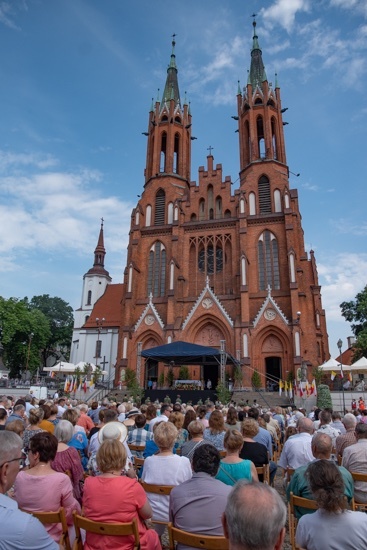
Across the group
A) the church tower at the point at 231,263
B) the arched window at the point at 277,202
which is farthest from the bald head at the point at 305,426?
the arched window at the point at 277,202

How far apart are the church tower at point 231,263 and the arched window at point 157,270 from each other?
93 millimetres

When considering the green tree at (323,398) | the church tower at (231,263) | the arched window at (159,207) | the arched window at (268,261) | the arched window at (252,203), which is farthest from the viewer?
the arched window at (159,207)

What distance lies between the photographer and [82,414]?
8.37 metres

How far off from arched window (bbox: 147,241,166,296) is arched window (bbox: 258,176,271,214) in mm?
9623

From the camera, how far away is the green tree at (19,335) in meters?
43.7

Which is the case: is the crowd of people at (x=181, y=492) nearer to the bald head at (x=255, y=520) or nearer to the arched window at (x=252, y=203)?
the bald head at (x=255, y=520)

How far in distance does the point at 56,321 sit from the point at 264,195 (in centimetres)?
4051

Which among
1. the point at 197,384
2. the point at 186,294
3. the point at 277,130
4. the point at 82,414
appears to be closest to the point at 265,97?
the point at 277,130

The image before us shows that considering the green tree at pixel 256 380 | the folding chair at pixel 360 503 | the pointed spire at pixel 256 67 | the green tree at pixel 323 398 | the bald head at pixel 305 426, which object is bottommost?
the folding chair at pixel 360 503

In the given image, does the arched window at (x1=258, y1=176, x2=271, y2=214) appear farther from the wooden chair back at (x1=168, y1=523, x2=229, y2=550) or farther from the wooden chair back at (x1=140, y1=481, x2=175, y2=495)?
the wooden chair back at (x1=168, y1=523, x2=229, y2=550)

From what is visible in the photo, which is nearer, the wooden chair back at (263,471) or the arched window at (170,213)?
the wooden chair back at (263,471)

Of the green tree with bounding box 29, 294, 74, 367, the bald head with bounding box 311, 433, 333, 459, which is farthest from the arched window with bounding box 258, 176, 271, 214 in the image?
the green tree with bounding box 29, 294, 74, 367

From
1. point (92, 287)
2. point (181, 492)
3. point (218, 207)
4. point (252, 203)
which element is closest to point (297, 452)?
point (181, 492)

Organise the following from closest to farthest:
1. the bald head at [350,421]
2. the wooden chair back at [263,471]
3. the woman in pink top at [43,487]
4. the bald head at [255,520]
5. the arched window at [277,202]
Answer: the bald head at [255,520], the woman in pink top at [43,487], the wooden chair back at [263,471], the bald head at [350,421], the arched window at [277,202]
